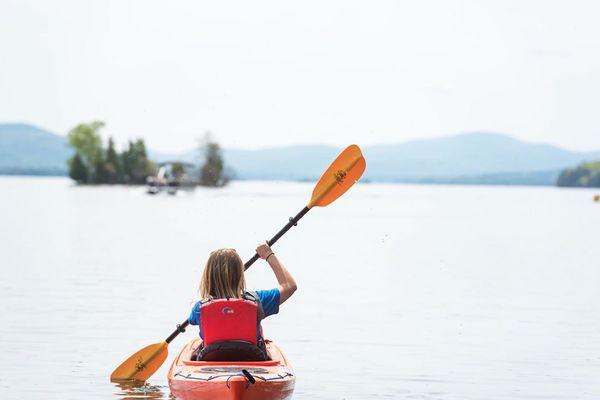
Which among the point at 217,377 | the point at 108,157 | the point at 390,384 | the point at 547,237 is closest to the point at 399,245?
the point at 547,237

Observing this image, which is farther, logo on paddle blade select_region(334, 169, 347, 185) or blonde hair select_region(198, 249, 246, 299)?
logo on paddle blade select_region(334, 169, 347, 185)

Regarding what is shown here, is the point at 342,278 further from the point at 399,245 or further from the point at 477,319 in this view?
the point at 399,245

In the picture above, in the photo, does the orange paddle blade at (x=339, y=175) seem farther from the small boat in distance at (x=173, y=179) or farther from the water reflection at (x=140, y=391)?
the small boat in distance at (x=173, y=179)

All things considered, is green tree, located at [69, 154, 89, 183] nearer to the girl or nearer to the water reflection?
the water reflection

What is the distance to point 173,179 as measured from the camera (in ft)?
482

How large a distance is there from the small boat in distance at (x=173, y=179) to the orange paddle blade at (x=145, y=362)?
408 ft

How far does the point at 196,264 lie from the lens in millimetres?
32062

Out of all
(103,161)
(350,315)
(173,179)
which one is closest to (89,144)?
(103,161)

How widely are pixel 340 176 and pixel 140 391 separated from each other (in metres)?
3.41

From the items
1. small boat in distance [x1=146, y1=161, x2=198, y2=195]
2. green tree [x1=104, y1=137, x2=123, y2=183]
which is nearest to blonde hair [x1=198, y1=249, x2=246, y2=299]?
small boat in distance [x1=146, y1=161, x2=198, y2=195]

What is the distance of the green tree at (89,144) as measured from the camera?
17375cm

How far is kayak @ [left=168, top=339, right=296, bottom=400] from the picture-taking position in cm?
980

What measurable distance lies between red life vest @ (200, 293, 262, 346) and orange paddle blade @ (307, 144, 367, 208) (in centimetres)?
371

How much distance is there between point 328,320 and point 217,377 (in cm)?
952
